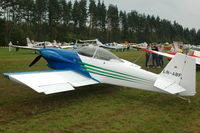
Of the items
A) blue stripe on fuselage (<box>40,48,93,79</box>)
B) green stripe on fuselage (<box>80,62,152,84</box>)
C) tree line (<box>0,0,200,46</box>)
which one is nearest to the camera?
green stripe on fuselage (<box>80,62,152,84</box>)

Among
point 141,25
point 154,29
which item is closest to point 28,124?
point 141,25

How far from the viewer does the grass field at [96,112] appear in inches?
165

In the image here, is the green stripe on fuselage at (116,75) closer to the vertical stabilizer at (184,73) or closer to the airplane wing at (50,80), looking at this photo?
the airplane wing at (50,80)

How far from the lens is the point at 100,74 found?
679 centimetres

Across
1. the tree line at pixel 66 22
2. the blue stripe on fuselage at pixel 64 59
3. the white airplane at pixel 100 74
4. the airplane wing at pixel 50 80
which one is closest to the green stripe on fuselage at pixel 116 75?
the white airplane at pixel 100 74

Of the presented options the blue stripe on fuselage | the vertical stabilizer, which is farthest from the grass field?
the blue stripe on fuselage

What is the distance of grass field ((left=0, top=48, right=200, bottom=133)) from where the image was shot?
13.8ft

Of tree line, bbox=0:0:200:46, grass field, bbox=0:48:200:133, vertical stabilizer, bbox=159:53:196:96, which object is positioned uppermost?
tree line, bbox=0:0:200:46

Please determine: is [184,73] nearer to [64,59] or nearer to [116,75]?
[116,75]

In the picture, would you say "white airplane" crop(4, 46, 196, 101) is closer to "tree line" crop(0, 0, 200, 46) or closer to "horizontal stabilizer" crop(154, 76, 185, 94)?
"horizontal stabilizer" crop(154, 76, 185, 94)

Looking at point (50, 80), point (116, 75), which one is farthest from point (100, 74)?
point (50, 80)

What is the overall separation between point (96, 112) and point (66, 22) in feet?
201

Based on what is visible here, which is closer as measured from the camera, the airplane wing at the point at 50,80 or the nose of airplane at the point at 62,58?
the airplane wing at the point at 50,80

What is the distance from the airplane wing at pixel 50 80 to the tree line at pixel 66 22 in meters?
43.9
